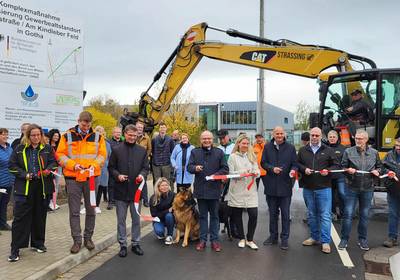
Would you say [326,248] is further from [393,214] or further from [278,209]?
[393,214]

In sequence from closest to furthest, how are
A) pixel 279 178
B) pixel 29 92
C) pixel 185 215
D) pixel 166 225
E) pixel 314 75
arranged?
pixel 279 178, pixel 185 215, pixel 166 225, pixel 29 92, pixel 314 75

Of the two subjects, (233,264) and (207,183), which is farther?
(207,183)

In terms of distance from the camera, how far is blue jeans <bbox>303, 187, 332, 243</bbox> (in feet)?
23.2

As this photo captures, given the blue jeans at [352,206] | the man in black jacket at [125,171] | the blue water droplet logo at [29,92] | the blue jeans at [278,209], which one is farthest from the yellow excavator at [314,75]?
the man in black jacket at [125,171]

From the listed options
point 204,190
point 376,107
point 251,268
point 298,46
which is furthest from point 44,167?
point 298,46

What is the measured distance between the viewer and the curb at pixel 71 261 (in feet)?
17.8

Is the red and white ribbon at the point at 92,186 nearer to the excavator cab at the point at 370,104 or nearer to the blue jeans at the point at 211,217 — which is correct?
the blue jeans at the point at 211,217

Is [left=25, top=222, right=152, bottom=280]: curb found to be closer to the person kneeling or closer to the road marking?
the person kneeling

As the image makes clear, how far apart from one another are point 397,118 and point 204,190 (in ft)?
17.7

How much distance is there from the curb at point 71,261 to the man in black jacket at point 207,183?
5.00ft

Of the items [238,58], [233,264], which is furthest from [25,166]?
[238,58]

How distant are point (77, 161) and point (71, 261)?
4.64 ft

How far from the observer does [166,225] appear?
7684 millimetres

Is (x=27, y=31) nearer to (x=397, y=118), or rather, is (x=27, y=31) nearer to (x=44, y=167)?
(x=44, y=167)
